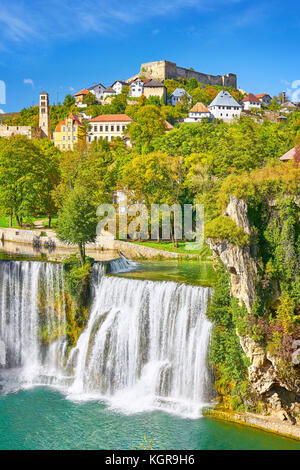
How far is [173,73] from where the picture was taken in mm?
109250

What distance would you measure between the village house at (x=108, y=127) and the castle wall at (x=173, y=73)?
35055 mm

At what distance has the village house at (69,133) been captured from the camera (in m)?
75.8

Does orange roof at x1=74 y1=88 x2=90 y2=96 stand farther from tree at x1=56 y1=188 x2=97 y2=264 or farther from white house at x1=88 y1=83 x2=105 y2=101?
tree at x1=56 y1=188 x2=97 y2=264

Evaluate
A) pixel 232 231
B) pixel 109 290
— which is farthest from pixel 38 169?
pixel 232 231

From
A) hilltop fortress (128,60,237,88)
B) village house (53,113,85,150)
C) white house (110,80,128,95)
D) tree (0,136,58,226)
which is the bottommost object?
tree (0,136,58,226)

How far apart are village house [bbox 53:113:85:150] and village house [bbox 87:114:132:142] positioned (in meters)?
2.23

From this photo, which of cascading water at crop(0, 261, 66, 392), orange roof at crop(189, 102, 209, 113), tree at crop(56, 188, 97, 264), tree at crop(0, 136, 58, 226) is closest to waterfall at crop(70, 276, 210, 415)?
cascading water at crop(0, 261, 66, 392)

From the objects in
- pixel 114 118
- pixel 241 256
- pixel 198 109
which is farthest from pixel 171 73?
pixel 241 256

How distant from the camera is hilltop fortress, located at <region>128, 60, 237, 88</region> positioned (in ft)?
352

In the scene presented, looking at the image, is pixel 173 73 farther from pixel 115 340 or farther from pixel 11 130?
pixel 115 340

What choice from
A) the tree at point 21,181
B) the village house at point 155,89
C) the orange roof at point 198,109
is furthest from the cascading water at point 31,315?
the village house at point 155,89

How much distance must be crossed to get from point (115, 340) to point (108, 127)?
60.5 meters

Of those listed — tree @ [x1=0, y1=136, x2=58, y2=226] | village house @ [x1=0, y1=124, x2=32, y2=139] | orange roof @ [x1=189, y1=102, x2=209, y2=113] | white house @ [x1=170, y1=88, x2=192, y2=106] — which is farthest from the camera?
white house @ [x1=170, y1=88, x2=192, y2=106]

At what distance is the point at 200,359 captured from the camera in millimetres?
18828
